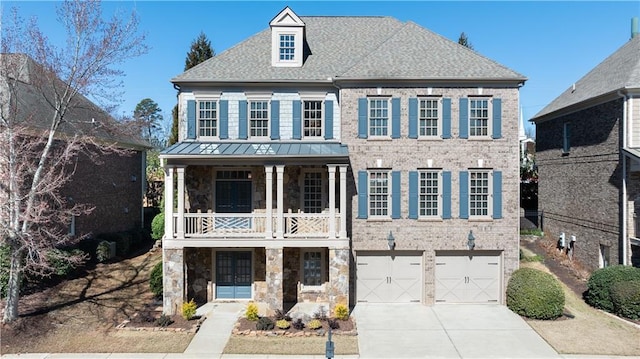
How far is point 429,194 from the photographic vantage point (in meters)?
16.3

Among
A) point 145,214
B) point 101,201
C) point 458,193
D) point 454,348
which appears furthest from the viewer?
point 145,214

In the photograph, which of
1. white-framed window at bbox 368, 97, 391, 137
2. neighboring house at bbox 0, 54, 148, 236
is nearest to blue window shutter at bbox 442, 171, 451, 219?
white-framed window at bbox 368, 97, 391, 137

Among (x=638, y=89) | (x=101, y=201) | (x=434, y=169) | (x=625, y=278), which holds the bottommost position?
(x=625, y=278)

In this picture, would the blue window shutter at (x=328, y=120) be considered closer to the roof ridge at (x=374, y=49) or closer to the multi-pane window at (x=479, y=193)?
the roof ridge at (x=374, y=49)

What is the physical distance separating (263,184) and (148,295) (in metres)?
6.49

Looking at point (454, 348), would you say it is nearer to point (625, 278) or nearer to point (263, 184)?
point (625, 278)

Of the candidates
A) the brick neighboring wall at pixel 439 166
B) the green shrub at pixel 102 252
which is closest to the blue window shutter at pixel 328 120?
the brick neighboring wall at pixel 439 166

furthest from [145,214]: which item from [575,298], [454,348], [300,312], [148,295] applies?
[575,298]

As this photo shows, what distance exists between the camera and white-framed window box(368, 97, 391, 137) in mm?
16312

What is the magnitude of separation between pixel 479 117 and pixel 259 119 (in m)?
8.84

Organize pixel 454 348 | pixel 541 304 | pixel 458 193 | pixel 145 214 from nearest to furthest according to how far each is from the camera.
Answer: pixel 454 348, pixel 541 304, pixel 458 193, pixel 145 214

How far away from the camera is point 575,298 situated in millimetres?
16594

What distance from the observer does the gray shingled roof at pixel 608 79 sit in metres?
17.5

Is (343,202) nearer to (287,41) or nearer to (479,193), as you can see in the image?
(479,193)
